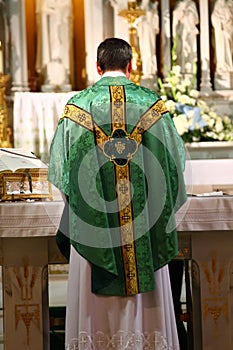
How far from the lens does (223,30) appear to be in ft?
29.2

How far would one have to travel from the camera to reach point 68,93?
8.36 m

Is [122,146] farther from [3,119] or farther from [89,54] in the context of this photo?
[89,54]

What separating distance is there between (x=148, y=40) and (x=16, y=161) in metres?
4.40

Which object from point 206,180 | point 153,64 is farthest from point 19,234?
point 153,64

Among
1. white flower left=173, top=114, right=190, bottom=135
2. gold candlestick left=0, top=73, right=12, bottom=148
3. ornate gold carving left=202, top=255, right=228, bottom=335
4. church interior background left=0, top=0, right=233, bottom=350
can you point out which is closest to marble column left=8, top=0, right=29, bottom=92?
church interior background left=0, top=0, right=233, bottom=350

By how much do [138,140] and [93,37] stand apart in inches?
186

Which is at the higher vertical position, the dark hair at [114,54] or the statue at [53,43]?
the statue at [53,43]

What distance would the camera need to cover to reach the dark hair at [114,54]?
13.3ft

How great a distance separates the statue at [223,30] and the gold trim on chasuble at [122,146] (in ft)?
16.2

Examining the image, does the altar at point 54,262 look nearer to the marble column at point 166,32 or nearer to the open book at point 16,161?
the open book at point 16,161

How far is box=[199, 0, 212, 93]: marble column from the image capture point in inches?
350

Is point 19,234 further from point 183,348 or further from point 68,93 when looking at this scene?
point 68,93

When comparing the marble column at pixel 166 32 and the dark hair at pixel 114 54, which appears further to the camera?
the marble column at pixel 166 32

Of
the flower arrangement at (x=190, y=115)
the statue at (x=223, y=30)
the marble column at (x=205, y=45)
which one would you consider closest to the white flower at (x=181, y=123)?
the flower arrangement at (x=190, y=115)
